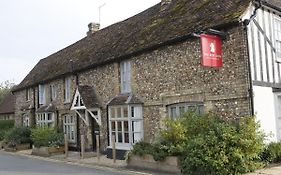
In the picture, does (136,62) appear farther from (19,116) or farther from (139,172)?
(19,116)

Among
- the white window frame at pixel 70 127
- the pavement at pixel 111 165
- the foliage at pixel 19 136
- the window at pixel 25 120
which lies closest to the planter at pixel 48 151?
the pavement at pixel 111 165

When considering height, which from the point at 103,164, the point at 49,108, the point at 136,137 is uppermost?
the point at 49,108

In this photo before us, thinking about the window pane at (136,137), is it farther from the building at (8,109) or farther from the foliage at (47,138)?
the building at (8,109)

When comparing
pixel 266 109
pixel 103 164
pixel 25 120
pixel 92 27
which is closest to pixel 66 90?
pixel 92 27

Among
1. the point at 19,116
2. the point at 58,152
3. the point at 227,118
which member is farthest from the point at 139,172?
the point at 19,116

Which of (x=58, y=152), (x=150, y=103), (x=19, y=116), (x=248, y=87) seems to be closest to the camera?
(x=248, y=87)

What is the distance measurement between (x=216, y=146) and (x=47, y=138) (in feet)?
42.2

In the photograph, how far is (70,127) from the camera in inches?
892

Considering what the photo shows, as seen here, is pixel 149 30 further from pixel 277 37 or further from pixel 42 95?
pixel 42 95

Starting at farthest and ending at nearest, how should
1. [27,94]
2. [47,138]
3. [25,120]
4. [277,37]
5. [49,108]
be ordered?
[25,120]
[27,94]
[49,108]
[47,138]
[277,37]

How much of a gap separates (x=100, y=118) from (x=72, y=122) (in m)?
4.05

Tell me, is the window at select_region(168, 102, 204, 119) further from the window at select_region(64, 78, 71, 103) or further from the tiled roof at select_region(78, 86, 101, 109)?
the window at select_region(64, 78, 71, 103)

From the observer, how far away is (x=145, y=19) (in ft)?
65.1

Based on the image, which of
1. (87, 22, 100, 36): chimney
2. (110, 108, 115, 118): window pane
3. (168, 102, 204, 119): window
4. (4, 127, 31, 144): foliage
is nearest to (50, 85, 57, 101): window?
(4, 127, 31, 144): foliage
